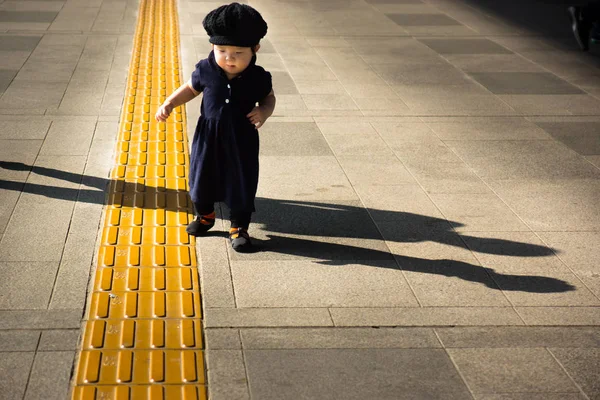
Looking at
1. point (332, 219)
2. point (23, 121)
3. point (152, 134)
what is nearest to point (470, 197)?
point (332, 219)

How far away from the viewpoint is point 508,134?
7.65m

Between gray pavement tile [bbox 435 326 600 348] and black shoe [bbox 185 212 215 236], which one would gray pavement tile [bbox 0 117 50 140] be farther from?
gray pavement tile [bbox 435 326 600 348]

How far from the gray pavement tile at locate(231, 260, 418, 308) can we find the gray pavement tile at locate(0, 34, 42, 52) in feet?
22.6

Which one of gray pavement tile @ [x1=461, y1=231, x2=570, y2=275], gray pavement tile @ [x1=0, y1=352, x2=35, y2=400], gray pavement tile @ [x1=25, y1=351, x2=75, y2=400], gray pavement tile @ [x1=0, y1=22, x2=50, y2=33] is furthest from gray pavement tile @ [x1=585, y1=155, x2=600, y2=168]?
gray pavement tile @ [x1=0, y1=22, x2=50, y2=33]

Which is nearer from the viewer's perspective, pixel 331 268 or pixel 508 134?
pixel 331 268

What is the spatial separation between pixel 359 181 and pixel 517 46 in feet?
21.0

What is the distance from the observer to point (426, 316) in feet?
14.3

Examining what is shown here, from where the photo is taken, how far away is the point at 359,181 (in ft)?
20.6

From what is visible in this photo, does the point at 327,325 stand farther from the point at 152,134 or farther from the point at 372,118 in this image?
the point at 372,118

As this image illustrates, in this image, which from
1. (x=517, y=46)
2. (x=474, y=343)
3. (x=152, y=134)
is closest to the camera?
(x=474, y=343)

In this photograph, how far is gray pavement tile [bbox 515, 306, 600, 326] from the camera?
436 centimetres

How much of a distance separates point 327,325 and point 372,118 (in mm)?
4032

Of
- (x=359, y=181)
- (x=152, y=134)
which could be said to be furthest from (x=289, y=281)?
(x=152, y=134)

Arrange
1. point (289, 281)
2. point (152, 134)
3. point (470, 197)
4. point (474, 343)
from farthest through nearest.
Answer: point (152, 134) → point (470, 197) → point (289, 281) → point (474, 343)
